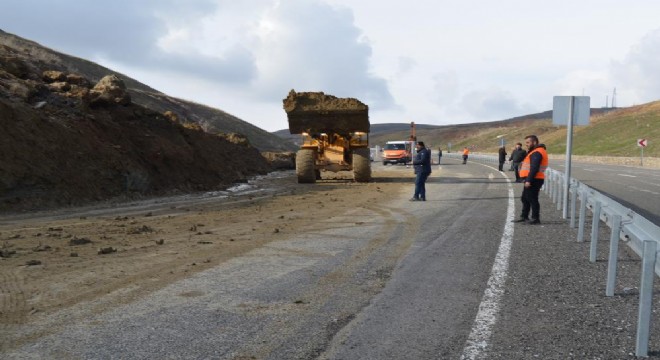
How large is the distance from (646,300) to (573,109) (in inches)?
317

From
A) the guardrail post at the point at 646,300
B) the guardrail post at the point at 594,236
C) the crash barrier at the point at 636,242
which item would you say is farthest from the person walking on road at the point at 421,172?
the guardrail post at the point at 646,300

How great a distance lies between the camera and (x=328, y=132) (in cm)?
A: 2273

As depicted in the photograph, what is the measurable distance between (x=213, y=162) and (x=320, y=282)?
17.4 meters

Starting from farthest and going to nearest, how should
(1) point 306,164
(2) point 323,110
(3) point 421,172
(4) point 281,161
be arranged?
(4) point 281,161 → (1) point 306,164 → (2) point 323,110 → (3) point 421,172

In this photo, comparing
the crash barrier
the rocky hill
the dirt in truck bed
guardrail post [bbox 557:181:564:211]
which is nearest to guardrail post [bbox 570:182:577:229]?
the crash barrier

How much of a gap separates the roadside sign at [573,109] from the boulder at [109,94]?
14.3 m

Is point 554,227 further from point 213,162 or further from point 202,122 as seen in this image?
point 202,122

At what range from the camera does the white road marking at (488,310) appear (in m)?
4.23

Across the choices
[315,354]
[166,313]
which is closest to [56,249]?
[166,313]

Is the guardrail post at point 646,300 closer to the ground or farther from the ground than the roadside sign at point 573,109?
closer to the ground

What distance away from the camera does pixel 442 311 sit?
17.0 ft

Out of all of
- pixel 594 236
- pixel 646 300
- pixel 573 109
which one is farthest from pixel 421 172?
pixel 646 300

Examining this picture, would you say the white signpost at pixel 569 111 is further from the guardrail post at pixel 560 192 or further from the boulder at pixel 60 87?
the boulder at pixel 60 87

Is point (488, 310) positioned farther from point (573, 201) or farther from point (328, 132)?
point (328, 132)
